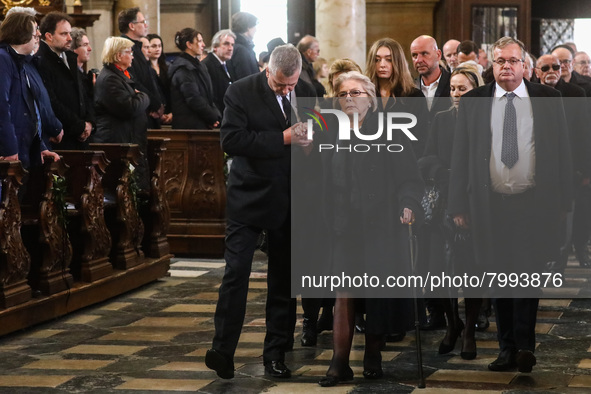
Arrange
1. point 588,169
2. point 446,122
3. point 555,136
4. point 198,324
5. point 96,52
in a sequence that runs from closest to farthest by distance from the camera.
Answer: point 555,136 → point 446,122 → point 198,324 → point 588,169 → point 96,52

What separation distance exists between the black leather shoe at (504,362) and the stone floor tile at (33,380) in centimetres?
212

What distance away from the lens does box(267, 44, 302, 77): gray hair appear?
5574mm

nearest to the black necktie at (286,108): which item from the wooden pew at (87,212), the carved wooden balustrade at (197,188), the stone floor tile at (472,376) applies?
the stone floor tile at (472,376)

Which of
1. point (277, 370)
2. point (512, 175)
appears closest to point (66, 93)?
point (277, 370)

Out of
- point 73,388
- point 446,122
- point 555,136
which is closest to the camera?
point 73,388

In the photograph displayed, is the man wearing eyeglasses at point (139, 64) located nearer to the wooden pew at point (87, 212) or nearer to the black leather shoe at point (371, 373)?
the wooden pew at point (87, 212)

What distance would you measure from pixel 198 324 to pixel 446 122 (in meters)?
2.02

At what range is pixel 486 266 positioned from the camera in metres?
5.93

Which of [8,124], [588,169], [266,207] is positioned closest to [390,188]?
[266,207]

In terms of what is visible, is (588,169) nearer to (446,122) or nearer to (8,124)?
(446,122)

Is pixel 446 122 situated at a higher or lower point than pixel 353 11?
lower

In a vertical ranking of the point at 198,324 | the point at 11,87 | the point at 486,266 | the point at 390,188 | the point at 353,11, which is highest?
the point at 353,11

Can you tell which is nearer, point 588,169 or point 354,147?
point 354,147

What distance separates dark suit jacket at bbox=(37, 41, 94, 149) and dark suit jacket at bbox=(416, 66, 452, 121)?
2.69 metres
